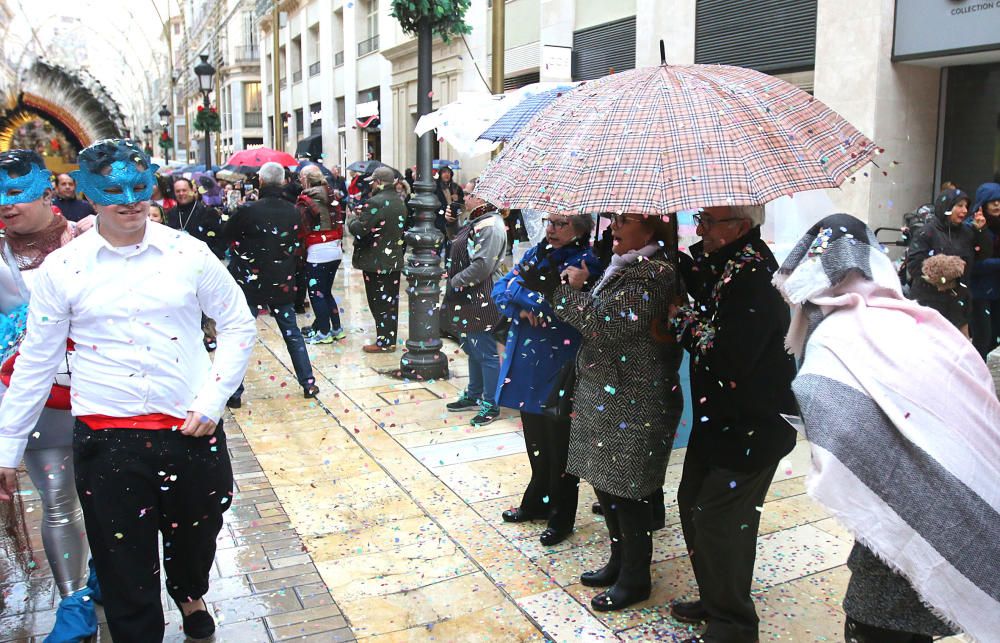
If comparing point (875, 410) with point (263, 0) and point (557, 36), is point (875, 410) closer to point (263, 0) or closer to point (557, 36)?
point (557, 36)

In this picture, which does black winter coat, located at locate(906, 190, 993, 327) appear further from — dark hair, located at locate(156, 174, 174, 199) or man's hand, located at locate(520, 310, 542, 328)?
dark hair, located at locate(156, 174, 174, 199)

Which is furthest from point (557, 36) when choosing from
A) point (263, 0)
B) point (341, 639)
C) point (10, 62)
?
point (263, 0)

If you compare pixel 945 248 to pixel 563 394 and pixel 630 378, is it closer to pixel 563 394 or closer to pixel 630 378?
pixel 563 394

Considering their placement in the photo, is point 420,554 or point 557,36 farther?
point 557,36

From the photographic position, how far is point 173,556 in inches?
131

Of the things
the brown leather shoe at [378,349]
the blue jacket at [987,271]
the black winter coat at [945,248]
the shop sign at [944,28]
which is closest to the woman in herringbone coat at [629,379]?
the black winter coat at [945,248]

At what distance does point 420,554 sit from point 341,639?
853 mm

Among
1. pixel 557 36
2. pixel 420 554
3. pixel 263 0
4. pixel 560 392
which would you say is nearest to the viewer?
pixel 560 392

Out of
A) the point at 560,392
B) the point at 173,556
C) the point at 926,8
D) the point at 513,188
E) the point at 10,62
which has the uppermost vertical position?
the point at 926,8

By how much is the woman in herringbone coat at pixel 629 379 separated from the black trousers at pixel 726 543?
258 millimetres

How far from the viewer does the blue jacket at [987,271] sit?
298 inches

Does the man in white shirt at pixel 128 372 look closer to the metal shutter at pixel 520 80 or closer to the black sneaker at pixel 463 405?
the black sneaker at pixel 463 405

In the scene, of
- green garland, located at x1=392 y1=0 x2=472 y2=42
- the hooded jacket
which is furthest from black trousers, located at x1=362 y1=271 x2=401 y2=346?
the hooded jacket

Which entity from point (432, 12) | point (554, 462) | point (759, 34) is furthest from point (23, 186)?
point (759, 34)
